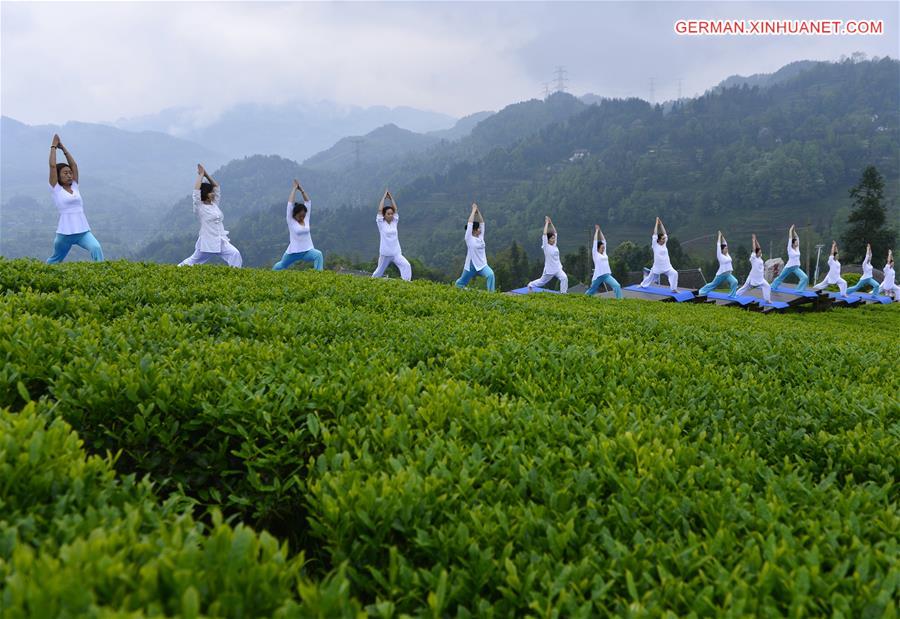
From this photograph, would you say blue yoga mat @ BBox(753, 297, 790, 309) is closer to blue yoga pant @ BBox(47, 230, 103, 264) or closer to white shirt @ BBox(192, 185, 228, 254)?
white shirt @ BBox(192, 185, 228, 254)

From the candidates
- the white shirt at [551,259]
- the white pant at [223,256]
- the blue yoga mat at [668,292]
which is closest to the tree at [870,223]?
the blue yoga mat at [668,292]

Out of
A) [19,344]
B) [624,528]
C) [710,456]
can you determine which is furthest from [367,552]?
[19,344]

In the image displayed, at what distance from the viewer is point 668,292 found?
2066 centimetres

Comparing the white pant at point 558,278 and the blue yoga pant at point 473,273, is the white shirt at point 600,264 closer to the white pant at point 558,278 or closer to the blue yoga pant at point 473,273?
the white pant at point 558,278

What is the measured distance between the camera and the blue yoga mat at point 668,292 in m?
19.2

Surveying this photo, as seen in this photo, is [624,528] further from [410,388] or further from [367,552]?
[410,388]

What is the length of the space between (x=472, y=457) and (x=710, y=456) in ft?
3.42

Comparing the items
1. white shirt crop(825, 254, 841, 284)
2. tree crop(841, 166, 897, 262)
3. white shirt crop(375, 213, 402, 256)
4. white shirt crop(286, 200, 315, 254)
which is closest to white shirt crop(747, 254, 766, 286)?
→ white shirt crop(825, 254, 841, 284)

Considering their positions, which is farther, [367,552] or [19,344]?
[19,344]

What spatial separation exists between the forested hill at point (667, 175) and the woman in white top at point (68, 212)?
6970 cm

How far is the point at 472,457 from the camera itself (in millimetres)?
2182

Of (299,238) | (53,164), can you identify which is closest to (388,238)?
(299,238)

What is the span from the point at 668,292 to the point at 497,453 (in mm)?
19903

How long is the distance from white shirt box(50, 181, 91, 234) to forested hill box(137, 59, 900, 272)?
6978 centimetres
